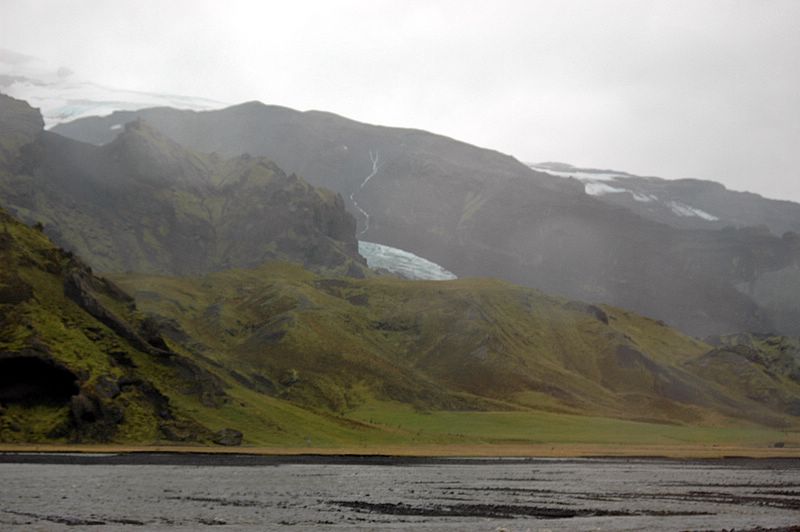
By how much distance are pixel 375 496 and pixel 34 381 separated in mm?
69404

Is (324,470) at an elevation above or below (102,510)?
below

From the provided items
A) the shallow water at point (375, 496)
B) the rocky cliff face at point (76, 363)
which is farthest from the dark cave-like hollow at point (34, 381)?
the shallow water at point (375, 496)

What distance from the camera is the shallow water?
61.4 metres

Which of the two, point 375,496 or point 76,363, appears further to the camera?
point 76,363

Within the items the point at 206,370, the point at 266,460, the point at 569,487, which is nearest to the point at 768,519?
the point at 569,487

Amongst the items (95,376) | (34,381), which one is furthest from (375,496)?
(34,381)

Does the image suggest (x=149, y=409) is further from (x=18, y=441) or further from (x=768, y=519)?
(x=768, y=519)

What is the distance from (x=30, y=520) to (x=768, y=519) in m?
51.2

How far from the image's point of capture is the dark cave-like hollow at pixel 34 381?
125 m

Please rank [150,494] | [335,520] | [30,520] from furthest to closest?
[150,494]
[335,520]
[30,520]

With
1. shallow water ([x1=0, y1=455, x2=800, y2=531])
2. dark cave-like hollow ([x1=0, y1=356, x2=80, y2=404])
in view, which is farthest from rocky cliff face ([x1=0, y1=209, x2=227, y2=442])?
shallow water ([x1=0, y1=455, x2=800, y2=531])

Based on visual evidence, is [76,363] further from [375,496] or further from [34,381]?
[375,496]

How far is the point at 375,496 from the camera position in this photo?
264 ft

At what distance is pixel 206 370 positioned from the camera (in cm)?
16762
